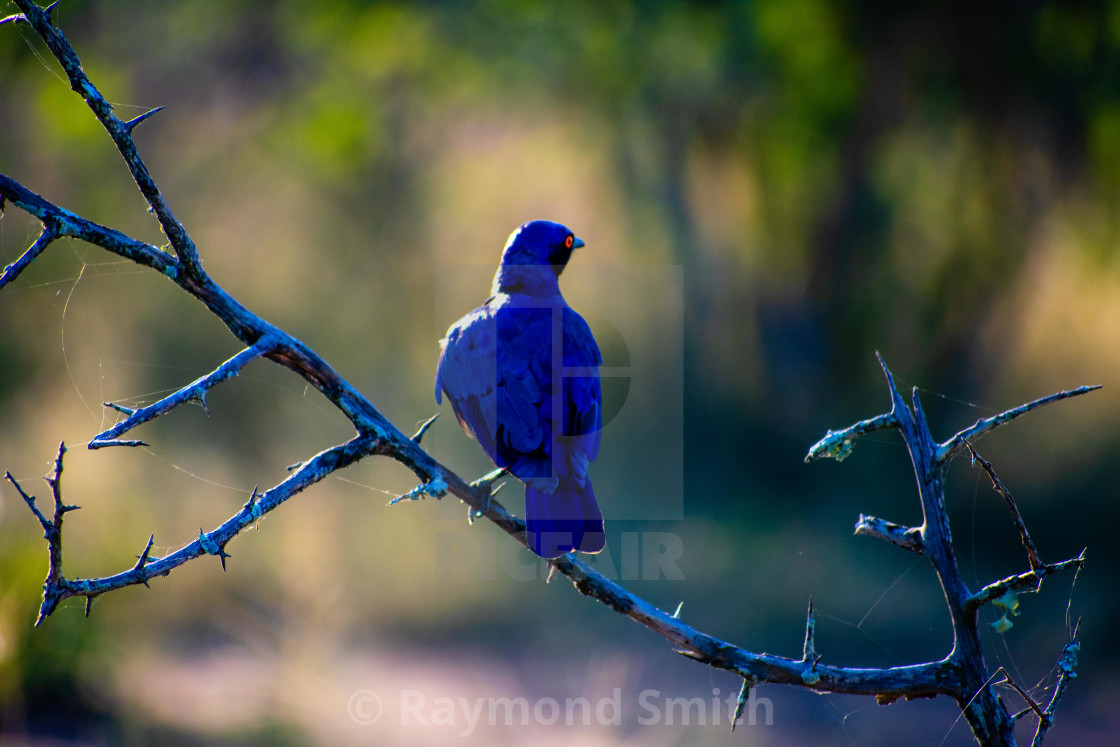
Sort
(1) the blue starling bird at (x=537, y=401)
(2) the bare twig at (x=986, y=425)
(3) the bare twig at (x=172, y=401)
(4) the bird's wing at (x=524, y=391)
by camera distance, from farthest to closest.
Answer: (4) the bird's wing at (x=524, y=391) < (1) the blue starling bird at (x=537, y=401) < (2) the bare twig at (x=986, y=425) < (3) the bare twig at (x=172, y=401)

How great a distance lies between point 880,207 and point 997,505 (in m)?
2.60

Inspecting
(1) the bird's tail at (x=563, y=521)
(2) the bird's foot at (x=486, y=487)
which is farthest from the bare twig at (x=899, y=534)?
(2) the bird's foot at (x=486, y=487)

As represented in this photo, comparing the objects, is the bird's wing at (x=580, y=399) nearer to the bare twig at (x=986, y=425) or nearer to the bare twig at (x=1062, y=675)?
the bare twig at (x=986, y=425)

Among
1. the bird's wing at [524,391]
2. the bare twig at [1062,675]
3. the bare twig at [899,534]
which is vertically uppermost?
the bird's wing at [524,391]

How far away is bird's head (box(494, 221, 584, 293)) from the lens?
287 centimetres

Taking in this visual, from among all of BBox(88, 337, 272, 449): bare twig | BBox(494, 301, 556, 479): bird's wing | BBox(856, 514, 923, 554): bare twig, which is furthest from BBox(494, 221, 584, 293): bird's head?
A: BBox(856, 514, 923, 554): bare twig

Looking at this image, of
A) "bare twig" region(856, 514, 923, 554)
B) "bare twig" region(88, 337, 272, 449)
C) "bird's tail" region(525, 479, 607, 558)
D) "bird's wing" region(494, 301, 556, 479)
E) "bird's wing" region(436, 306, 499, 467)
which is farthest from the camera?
"bird's wing" region(436, 306, 499, 467)

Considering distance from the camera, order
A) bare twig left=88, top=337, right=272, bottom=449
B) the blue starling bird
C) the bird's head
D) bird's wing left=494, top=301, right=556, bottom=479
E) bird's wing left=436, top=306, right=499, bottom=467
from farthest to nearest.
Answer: the bird's head, bird's wing left=436, top=306, right=499, bottom=467, bird's wing left=494, top=301, right=556, bottom=479, the blue starling bird, bare twig left=88, top=337, right=272, bottom=449

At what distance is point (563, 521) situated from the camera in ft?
6.63

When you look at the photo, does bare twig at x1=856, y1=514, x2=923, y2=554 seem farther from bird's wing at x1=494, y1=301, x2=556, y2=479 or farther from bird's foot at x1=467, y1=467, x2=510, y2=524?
bird's foot at x1=467, y1=467, x2=510, y2=524

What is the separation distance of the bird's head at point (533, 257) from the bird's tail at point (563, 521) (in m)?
0.99

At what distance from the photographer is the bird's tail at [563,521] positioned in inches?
76.9

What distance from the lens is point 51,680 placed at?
16.0 ft

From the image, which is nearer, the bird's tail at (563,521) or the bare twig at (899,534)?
the bare twig at (899,534)
